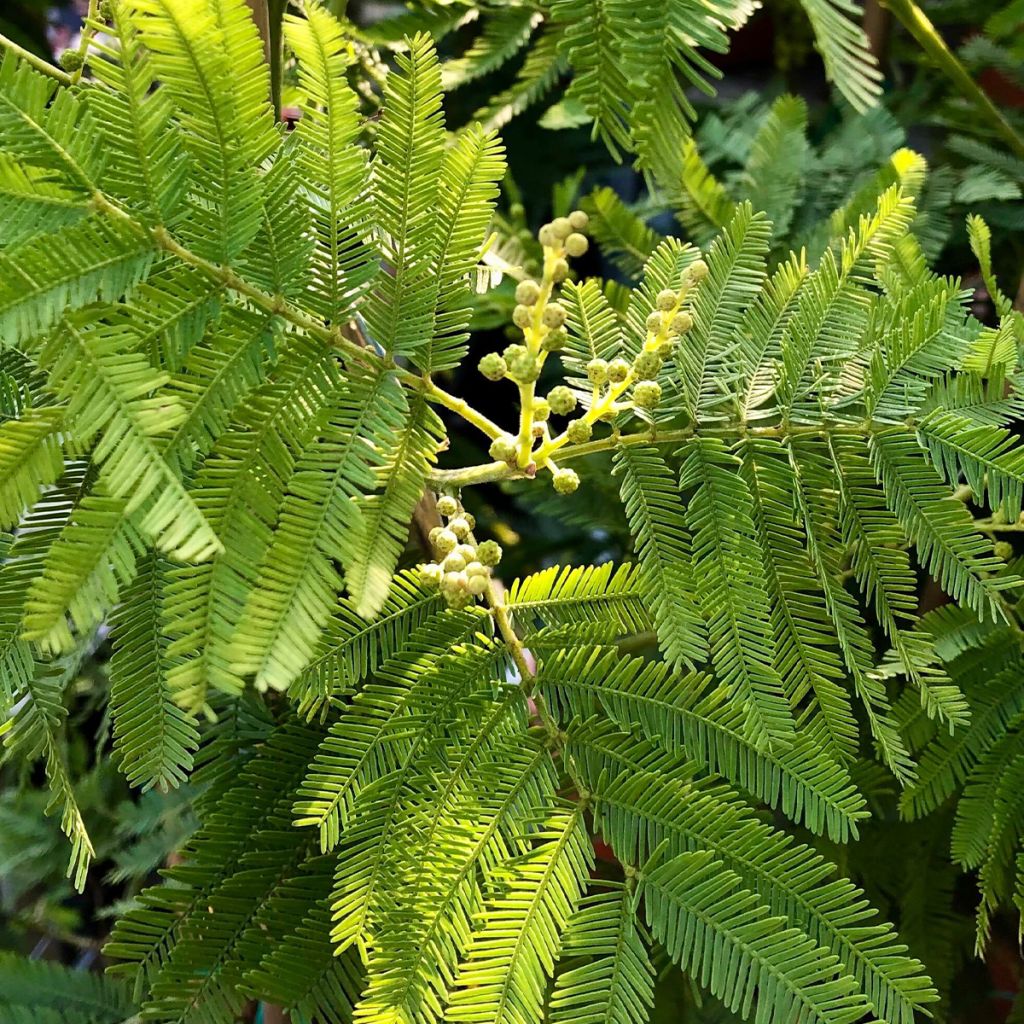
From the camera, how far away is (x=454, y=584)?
1.23ft

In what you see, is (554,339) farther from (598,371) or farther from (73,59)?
(73,59)

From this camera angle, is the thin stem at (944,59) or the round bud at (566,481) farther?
the thin stem at (944,59)

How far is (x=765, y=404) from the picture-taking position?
51 cm

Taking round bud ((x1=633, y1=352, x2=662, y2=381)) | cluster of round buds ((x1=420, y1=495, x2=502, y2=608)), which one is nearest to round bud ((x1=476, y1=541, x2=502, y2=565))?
cluster of round buds ((x1=420, y1=495, x2=502, y2=608))

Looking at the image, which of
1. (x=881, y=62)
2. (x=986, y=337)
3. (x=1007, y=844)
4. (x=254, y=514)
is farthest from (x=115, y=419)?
(x=881, y=62)

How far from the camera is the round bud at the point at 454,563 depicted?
15.5 inches

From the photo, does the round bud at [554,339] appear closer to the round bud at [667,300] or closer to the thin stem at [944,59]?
the round bud at [667,300]

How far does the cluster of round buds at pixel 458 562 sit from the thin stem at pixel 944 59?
539mm

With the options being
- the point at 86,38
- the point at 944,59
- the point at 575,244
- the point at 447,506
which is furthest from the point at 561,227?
the point at 944,59

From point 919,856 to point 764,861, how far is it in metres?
0.30

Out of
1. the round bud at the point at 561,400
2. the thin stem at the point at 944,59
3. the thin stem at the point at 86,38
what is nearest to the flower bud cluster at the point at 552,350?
the round bud at the point at 561,400

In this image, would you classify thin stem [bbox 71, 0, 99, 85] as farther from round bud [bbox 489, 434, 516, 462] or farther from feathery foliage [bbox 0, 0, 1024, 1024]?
round bud [bbox 489, 434, 516, 462]

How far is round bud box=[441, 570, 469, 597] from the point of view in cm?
38

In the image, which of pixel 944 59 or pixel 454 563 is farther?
pixel 944 59
